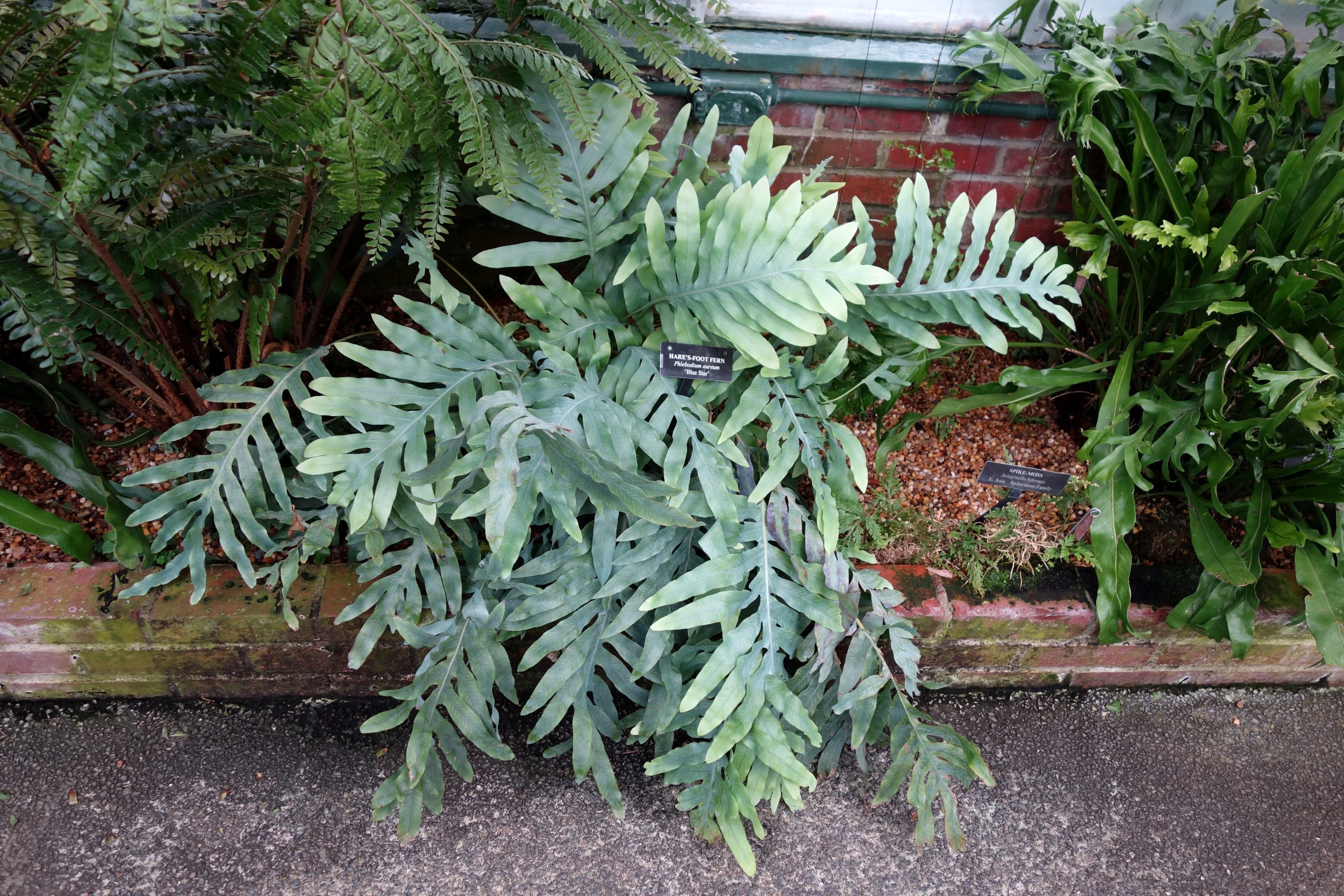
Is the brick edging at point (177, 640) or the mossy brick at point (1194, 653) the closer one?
the brick edging at point (177, 640)

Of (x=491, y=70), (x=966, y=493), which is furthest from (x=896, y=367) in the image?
(x=491, y=70)

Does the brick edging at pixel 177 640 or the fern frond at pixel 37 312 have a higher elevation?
the fern frond at pixel 37 312

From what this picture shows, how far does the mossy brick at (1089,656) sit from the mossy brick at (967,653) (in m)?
0.04

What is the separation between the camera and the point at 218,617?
5.39ft

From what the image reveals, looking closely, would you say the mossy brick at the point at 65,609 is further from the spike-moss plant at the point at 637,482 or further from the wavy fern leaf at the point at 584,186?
the wavy fern leaf at the point at 584,186

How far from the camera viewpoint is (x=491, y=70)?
1.40 metres

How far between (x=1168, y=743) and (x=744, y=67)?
1.89 m

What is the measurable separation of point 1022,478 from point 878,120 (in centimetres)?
102

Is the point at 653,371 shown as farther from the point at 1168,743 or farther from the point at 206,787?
the point at 1168,743

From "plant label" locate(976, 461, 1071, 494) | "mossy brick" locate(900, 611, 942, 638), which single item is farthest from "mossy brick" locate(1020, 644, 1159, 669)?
"plant label" locate(976, 461, 1071, 494)

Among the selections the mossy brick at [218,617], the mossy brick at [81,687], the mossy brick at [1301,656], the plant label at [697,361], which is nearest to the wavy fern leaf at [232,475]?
the mossy brick at [218,617]

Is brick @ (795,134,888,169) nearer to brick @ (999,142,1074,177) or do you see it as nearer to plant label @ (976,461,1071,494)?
brick @ (999,142,1074,177)

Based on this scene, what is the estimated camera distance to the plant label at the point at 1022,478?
1685 mm

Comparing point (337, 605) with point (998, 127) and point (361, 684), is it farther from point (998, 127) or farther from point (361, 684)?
point (998, 127)
